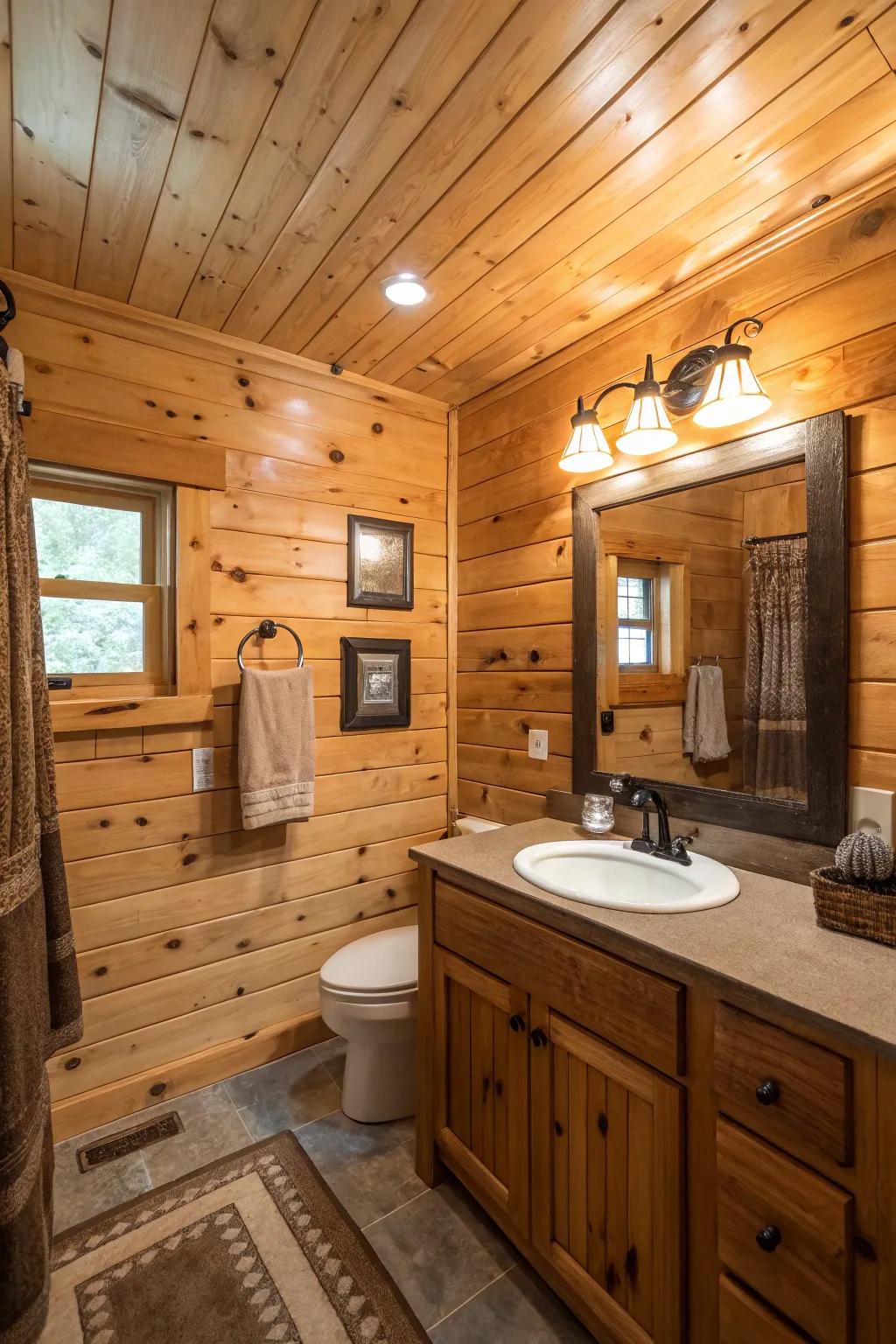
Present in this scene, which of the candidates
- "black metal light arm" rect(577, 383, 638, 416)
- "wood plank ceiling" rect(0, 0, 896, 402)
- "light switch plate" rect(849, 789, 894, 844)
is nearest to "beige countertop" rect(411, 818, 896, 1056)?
"light switch plate" rect(849, 789, 894, 844)

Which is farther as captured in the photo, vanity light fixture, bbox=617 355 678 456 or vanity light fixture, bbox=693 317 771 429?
vanity light fixture, bbox=617 355 678 456

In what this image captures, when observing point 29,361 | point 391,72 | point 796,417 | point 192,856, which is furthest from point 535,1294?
point 29,361

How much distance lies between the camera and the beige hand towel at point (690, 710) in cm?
169

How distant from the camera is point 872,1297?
84cm

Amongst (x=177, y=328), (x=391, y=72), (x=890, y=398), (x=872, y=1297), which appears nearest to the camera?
(x=872, y=1297)

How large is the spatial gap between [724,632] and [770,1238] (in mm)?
1167

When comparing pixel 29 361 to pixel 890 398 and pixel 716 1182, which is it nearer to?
pixel 890 398

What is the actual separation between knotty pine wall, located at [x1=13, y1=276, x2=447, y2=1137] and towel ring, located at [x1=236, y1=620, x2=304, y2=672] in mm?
31

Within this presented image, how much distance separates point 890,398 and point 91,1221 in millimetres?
2593

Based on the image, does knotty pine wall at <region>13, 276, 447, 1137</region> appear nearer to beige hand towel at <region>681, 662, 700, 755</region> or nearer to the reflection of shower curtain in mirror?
beige hand towel at <region>681, 662, 700, 755</region>

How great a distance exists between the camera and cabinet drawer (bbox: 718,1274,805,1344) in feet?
3.05

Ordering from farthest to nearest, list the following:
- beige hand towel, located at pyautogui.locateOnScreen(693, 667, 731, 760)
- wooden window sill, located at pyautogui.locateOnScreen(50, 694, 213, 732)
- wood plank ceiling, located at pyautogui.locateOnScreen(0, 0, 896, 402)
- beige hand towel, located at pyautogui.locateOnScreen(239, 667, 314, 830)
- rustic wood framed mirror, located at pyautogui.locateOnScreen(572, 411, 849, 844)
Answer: beige hand towel, located at pyautogui.locateOnScreen(239, 667, 314, 830) → wooden window sill, located at pyautogui.locateOnScreen(50, 694, 213, 732) → beige hand towel, located at pyautogui.locateOnScreen(693, 667, 731, 760) → rustic wood framed mirror, located at pyautogui.locateOnScreen(572, 411, 849, 844) → wood plank ceiling, located at pyautogui.locateOnScreen(0, 0, 896, 402)

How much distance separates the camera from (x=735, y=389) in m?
1.47

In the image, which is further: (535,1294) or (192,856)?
(192,856)
